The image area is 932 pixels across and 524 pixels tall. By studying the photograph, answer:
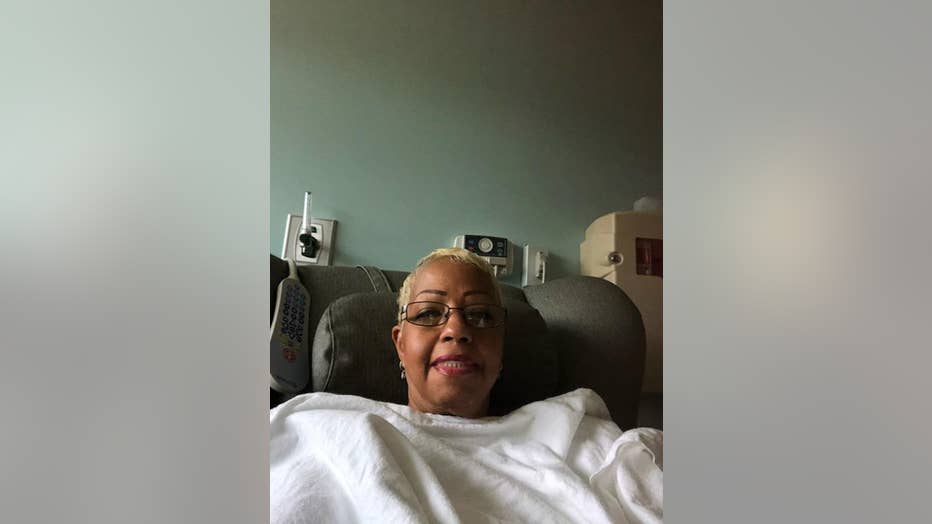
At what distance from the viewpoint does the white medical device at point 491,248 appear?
67.4 inches

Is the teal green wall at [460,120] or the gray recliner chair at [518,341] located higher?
the teal green wall at [460,120]

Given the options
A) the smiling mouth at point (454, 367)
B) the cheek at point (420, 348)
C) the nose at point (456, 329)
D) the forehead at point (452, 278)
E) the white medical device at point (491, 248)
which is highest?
the white medical device at point (491, 248)

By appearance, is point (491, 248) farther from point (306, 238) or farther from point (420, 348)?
point (420, 348)

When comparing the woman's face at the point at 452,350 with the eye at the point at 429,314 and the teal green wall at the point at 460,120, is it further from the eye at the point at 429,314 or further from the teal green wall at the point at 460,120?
the teal green wall at the point at 460,120

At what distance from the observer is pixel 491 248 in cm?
172

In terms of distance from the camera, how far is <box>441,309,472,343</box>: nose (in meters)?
1.06

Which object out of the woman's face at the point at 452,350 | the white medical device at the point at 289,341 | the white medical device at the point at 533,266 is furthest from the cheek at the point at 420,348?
the white medical device at the point at 533,266

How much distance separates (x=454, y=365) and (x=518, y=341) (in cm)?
26

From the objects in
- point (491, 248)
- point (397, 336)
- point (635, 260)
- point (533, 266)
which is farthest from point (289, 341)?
point (635, 260)

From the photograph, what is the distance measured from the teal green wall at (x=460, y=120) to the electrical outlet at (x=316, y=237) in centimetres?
2

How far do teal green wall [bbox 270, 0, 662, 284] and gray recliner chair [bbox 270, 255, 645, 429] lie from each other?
11.8 inches
